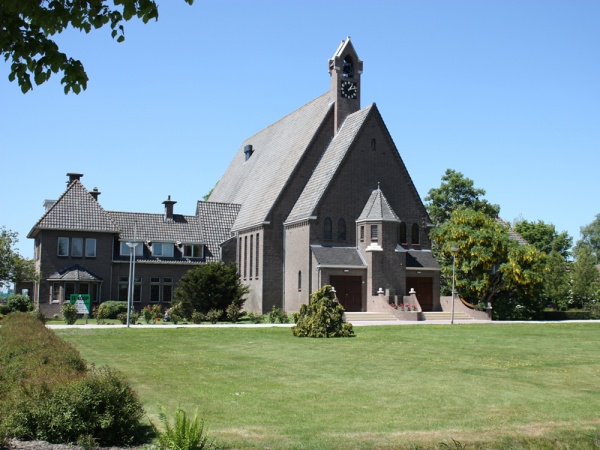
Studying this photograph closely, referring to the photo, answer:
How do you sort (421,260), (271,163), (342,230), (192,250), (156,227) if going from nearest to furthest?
(342,230) < (421,260) < (192,250) < (156,227) < (271,163)

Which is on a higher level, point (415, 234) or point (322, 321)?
point (415, 234)

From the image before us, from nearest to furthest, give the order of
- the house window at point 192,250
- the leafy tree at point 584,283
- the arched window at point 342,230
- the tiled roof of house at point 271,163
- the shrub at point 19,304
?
the shrub at point 19,304 → the arched window at point 342,230 → the tiled roof of house at point 271,163 → the house window at point 192,250 → the leafy tree at point 584,283

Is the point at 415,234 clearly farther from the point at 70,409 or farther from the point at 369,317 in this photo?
the point at 70,409

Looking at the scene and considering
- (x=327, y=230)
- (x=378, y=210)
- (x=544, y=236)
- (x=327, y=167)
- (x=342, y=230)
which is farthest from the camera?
(x=544, y=236)

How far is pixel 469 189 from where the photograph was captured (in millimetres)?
66562

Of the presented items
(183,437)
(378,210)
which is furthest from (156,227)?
(183,437)

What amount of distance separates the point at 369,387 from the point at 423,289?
37.7m

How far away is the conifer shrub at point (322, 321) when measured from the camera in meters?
32.6

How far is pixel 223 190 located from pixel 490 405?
6465 cm

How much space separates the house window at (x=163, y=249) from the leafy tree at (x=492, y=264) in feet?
75.5

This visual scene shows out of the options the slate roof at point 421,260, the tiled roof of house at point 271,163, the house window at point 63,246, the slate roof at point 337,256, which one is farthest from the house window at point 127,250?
the slate roof at point 421,260

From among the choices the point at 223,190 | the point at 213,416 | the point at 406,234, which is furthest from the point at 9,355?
the point at 223,190

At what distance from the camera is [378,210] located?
51.5 metres

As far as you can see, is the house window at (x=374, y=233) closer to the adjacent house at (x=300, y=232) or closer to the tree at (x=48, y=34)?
the adjacent house at (x=300, y=232)
